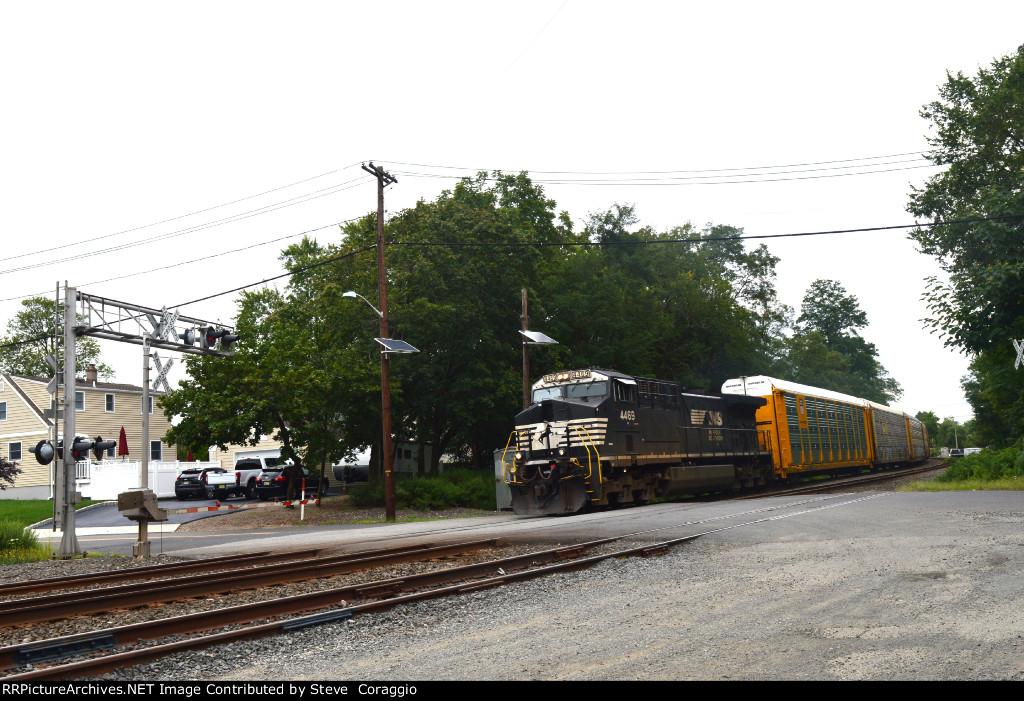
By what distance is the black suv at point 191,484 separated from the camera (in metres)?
37.8

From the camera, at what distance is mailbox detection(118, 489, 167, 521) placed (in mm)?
16312

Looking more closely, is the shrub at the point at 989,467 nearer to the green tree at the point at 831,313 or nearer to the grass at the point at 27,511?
the grass at the point at 27,511

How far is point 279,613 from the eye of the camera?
27.8ft

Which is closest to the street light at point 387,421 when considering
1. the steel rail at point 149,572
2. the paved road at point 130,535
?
the paved road at point 130,535

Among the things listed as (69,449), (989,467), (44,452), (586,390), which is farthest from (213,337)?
(989,467)

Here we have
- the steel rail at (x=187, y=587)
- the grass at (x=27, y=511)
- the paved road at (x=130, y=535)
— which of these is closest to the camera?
the steel rail at (x=187, y=587)

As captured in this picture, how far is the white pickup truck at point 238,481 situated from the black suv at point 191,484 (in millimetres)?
319

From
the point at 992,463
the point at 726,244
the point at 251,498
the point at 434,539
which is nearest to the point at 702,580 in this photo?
the point at 434,539

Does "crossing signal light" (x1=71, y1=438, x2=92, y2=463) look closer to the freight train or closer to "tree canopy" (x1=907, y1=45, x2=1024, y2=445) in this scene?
the freight train

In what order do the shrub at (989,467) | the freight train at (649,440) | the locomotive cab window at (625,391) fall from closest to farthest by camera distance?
the freight train at (649,440) < the locomotive cab window at (625,391) < the shrub at (989,467)

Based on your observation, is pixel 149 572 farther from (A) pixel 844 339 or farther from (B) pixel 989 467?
(A) pixel 844 339

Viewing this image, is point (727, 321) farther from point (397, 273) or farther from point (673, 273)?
point (397, 273)

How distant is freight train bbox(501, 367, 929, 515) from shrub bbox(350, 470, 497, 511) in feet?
18.8

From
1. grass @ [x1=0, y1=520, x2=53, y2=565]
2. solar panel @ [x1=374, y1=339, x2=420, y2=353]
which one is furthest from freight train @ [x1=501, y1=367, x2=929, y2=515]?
grass @ [x1=0, y1=520, x2=53, y2=565]
